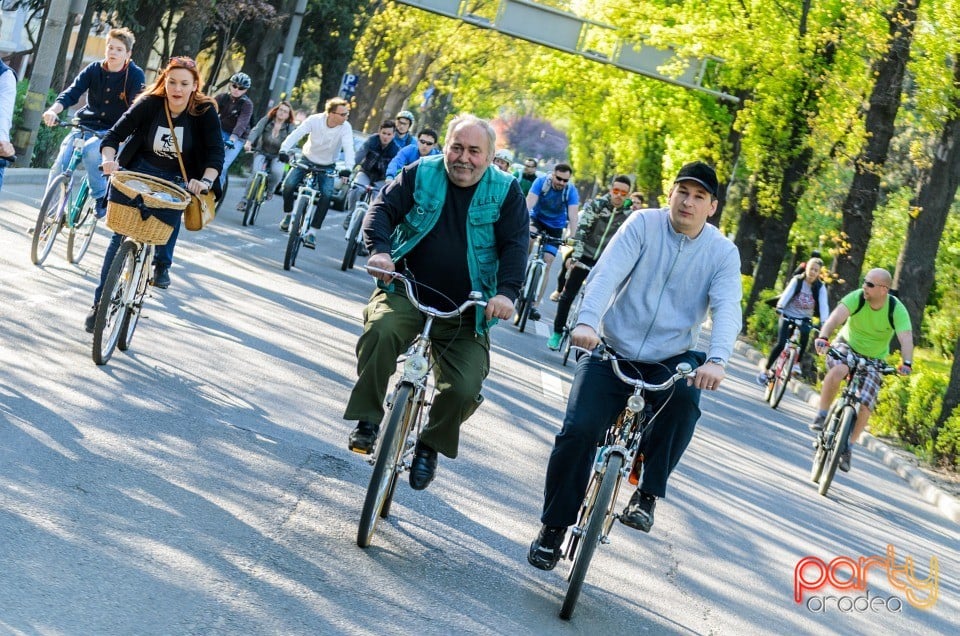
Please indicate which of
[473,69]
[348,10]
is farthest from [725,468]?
[473,69]

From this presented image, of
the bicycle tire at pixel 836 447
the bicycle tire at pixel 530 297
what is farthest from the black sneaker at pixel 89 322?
the bicycle tire at pixel 530 297

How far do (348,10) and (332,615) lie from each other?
114ft

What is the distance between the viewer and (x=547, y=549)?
250 inches

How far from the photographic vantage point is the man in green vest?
254 inches

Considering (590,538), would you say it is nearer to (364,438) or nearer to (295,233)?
(364,438)

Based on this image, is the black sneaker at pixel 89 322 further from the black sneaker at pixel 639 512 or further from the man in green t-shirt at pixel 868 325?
the man in green t-shirt at pixel 868 325

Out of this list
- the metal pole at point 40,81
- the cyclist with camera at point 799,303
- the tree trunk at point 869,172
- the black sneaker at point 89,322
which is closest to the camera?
the black sneaker at point 89,322

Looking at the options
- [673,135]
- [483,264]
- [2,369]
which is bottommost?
[2,369]

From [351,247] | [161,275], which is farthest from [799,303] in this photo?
[161,275]

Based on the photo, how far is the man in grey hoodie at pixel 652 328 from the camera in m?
6.30

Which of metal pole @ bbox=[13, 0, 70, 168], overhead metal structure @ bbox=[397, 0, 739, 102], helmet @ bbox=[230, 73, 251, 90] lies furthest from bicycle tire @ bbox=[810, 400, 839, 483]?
overhead metal structure @ bbox=[397, 0, 739, 102]

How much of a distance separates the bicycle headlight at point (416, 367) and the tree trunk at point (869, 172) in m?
19.5

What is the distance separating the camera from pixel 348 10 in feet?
127

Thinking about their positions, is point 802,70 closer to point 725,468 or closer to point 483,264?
point 725,468
